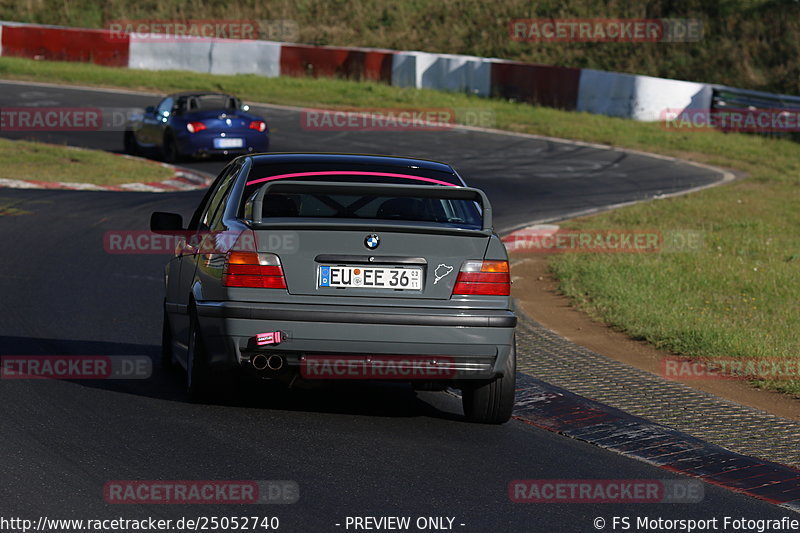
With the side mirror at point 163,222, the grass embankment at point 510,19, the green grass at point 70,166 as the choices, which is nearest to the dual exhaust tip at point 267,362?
the side mirror at point 163,222

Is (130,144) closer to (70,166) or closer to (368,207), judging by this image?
(70,166)

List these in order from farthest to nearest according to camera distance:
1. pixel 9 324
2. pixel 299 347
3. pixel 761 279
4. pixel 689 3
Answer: pixel 689 3 → pixel 761 279 → pixel 9 324 → pixel 299 347

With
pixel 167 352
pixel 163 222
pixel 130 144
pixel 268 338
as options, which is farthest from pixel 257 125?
pixel 268 338

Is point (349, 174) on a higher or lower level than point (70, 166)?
higher

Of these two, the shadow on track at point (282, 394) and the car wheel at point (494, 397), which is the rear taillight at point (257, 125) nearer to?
the shadow on track at point (282, 394)

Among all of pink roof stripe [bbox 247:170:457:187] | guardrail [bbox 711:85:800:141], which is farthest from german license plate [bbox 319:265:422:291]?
guardrail [bbox 711:85:800:141]

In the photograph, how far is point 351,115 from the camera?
31.8 meters

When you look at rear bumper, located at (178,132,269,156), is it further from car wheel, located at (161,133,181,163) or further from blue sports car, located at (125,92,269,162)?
car wheel, located at (161,133,181,163)

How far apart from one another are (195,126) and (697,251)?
37.3ft

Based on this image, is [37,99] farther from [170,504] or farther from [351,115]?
[170,504]

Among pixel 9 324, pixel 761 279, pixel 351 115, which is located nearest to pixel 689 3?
pixel 351 115

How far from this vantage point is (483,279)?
22.5 ft

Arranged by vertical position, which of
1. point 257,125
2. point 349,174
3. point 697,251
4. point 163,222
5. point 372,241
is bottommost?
point 697,251

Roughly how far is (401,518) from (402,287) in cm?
169
